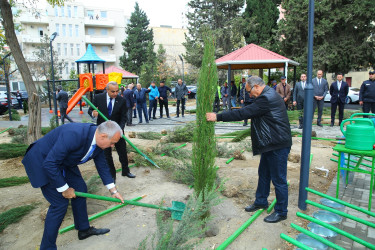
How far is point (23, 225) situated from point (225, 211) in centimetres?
271

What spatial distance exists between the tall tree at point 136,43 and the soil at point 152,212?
115 ft

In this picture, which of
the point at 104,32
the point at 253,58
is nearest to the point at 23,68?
the point at 253,58

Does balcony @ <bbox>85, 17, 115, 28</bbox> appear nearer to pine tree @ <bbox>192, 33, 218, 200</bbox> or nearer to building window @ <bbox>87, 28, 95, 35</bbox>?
building window @ <bbox>87, 28, 95, 35</bbox>

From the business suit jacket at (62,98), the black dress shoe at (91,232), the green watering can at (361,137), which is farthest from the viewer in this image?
the business suit jacket at (62,98)

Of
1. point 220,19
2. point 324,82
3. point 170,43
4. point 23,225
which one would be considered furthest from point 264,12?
point 170,43

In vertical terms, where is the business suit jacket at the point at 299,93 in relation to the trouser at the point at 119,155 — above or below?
above

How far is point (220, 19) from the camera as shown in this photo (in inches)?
1007

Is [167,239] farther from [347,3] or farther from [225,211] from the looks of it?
[347,3]

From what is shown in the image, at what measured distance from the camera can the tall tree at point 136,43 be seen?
39562 mm

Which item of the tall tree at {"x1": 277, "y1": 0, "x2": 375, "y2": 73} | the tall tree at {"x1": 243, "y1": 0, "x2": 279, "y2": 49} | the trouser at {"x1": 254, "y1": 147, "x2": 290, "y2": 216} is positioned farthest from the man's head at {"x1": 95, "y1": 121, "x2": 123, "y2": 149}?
the tall tree at {"x1": 243, "y1": 0, "x2": 279, "y2": 49}

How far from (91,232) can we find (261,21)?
23381 mm

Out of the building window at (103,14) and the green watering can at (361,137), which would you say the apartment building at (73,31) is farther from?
the green watering can at (361,137)

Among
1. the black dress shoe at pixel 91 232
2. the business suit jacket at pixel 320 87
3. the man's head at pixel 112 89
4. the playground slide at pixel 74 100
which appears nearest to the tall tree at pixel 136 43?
the business suit jacket at pixel 320 87

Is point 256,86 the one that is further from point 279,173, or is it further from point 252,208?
point 252,208
